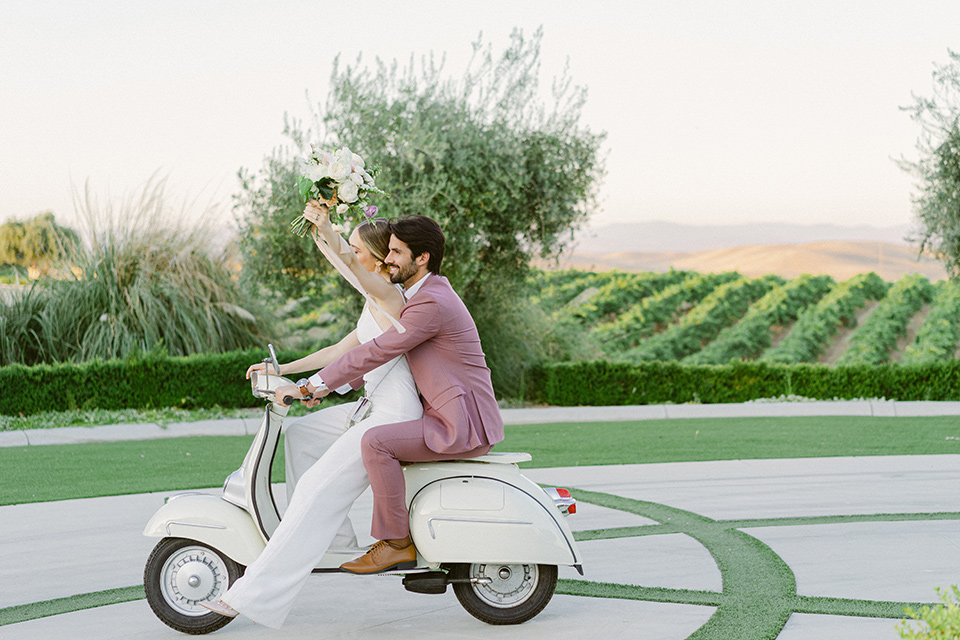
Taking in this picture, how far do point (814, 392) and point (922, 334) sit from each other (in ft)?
26.9

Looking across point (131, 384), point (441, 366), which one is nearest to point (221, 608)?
point (441, 366)

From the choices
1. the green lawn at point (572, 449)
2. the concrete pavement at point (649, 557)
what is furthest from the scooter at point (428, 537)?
the green lawn at point (572, 449)

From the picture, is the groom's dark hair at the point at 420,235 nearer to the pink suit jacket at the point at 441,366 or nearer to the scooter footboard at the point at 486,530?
the pink suit jacket at the point at 441,366

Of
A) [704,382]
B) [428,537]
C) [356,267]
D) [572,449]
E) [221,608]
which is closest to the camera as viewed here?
[221,608]

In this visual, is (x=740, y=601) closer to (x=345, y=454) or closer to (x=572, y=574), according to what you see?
(x=572, y=574)

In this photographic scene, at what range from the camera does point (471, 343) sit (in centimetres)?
364

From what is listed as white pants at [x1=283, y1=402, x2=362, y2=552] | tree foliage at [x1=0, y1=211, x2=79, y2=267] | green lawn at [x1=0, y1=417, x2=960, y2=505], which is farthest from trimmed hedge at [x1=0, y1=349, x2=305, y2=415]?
white pants at [x1=283, y1=402, x2=362, y2=552]

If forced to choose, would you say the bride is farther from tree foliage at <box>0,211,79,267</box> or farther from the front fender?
tree foliage at <box>0,211,79,267</box>

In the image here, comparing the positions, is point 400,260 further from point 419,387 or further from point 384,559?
point 384,559

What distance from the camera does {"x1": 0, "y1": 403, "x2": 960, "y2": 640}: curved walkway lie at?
11.6ft

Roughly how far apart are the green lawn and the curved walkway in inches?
34.6

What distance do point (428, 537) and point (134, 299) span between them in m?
10.2

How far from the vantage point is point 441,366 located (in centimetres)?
357

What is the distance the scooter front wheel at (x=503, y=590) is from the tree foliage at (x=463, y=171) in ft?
28.1
